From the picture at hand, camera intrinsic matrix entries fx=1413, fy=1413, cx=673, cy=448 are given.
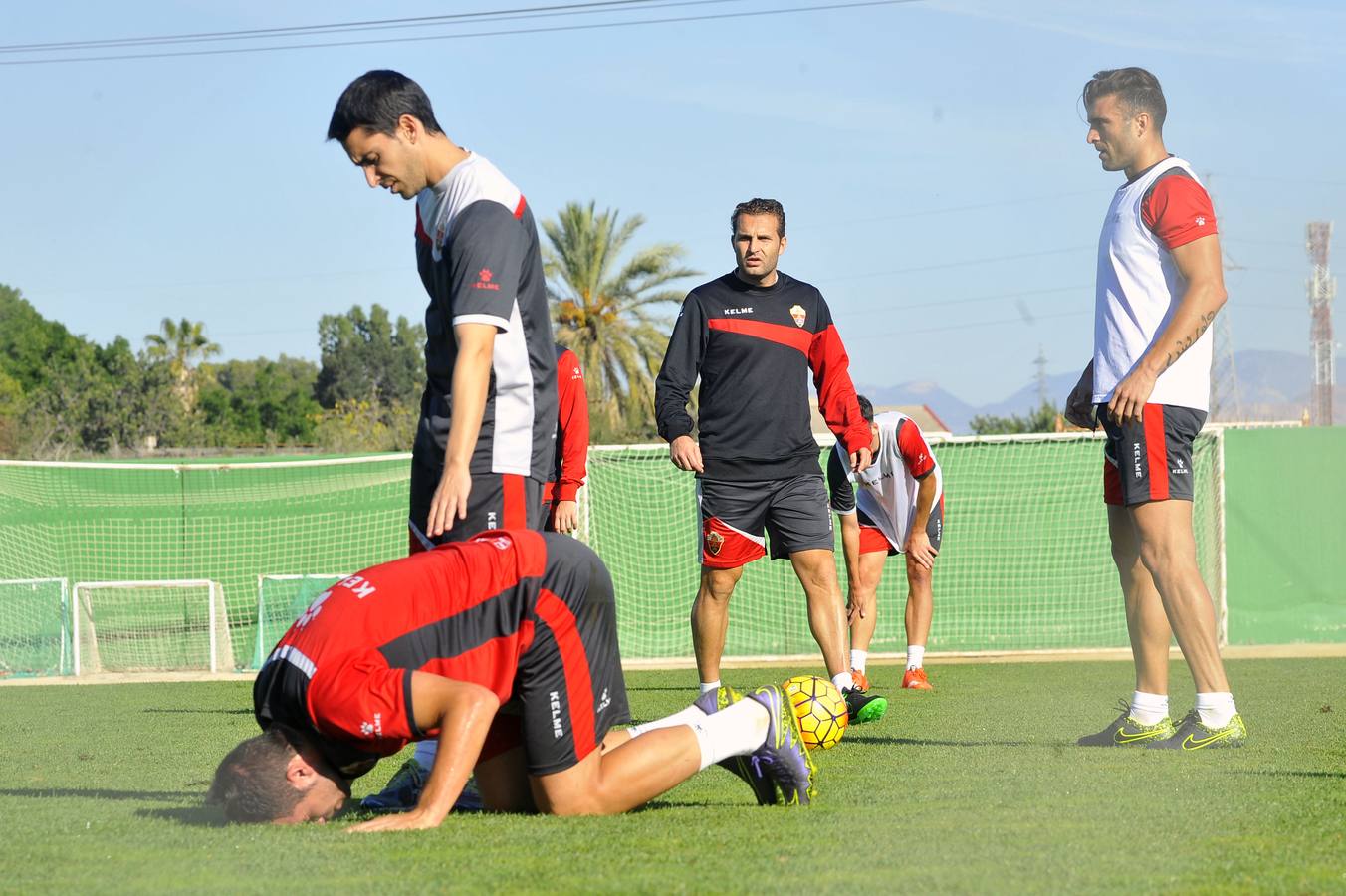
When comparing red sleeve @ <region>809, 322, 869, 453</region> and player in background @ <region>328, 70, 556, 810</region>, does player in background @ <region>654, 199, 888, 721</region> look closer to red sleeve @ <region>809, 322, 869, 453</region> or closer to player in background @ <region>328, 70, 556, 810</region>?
red sleeve @ <region>809, 322, 869, 453</region>

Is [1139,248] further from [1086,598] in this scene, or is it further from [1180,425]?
[1086,598]

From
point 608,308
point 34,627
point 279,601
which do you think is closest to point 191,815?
point 34,627


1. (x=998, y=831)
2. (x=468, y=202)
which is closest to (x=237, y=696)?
(x=468, y=202)

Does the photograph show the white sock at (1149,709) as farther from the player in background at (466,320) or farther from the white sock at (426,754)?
the white sock at (426,754)

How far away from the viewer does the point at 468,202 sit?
155 inches

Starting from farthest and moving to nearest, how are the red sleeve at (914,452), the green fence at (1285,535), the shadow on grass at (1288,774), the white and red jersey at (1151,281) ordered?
the green fence at (1285,535) → the red sleeve at (914,452) → the white and red jersey at (1151,281) → the shadow on grass at (1288,774)

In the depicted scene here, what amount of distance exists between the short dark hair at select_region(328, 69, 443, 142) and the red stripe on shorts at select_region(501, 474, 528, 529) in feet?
3.33

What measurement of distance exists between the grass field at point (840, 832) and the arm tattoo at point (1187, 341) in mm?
1373

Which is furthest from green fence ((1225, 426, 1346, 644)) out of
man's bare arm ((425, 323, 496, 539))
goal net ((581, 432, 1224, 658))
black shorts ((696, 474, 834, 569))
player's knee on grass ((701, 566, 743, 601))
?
man's bare arm ((425, 323, 496, 539))

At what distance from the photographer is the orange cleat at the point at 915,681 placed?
28.9ft

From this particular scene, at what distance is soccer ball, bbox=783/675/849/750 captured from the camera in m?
5.21

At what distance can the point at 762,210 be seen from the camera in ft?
21.4

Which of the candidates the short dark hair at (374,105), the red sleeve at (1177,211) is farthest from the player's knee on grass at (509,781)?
the red sleeve at (1177,211)

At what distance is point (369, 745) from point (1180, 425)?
10.4 ft
